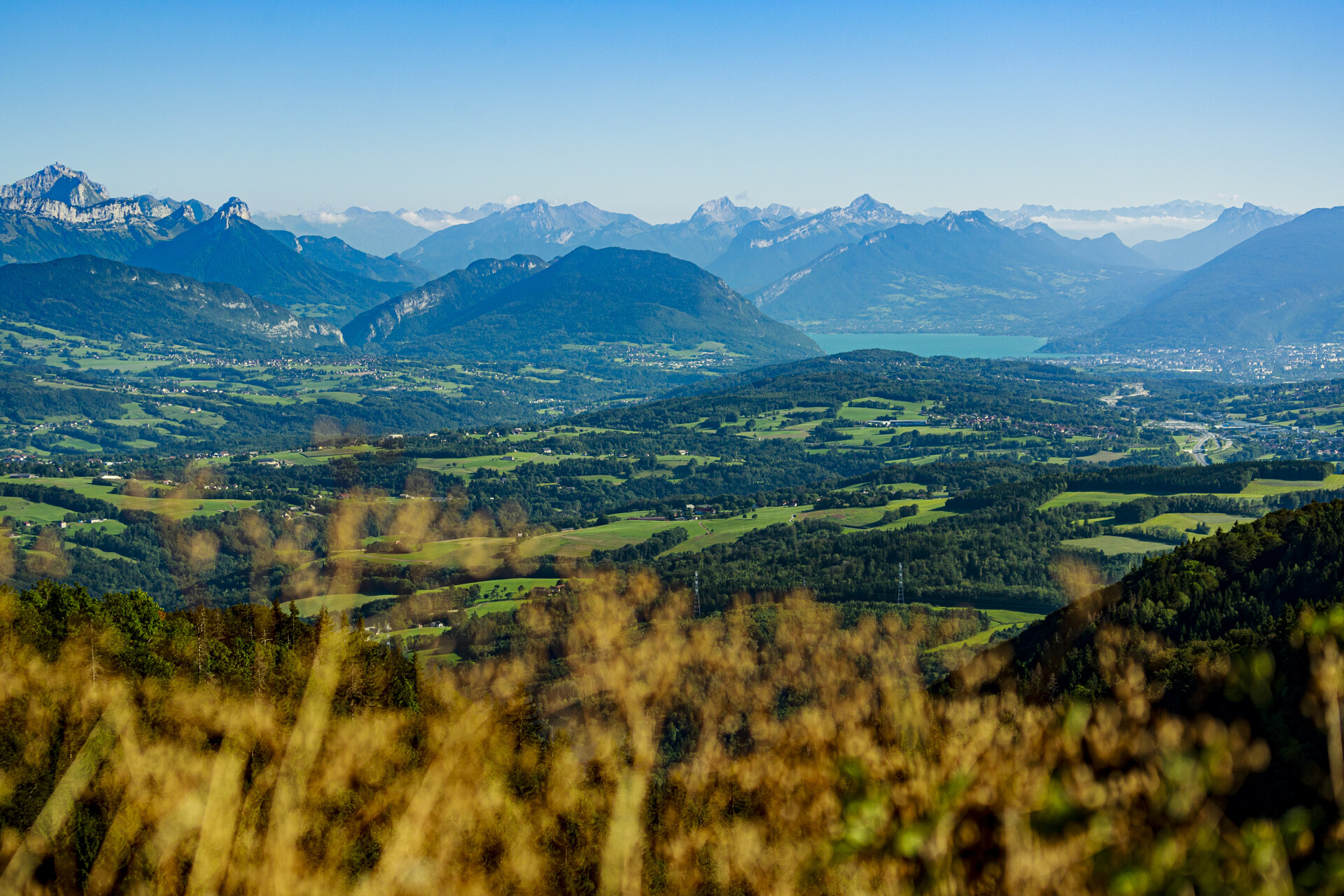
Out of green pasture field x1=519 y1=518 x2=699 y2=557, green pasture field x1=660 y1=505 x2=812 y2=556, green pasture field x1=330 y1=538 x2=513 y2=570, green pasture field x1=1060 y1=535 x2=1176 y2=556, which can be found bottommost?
green pasture field x1=330 y1=538 x2=513 y2=570

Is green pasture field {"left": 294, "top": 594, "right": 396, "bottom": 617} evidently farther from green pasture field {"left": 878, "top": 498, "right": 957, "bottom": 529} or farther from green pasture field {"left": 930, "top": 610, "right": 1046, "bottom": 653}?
green pasture field {"left": 878, "top": 498, "right": 957, "bottom": 529}

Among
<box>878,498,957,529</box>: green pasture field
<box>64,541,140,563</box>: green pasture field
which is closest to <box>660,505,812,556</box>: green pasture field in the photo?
<box>878,498,957,529</box>: green pasture field

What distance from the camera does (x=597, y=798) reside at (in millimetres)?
24875

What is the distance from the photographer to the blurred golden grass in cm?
693

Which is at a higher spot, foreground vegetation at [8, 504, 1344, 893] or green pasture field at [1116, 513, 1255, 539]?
foreground vegetation at [8, 504, 1344, 893]

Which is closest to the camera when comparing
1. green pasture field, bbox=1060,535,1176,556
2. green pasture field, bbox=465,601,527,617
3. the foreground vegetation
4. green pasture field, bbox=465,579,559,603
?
the foreground vegetation

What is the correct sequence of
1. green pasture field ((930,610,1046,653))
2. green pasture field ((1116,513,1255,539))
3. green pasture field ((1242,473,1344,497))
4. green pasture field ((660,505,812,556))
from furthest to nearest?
green pasture field ((660,505,812,556)) < green pasture field ((1242,473,1344,497)) < green pasture field ((1116,513,1255,539)) < green pasture field ((930,610,1046,653))

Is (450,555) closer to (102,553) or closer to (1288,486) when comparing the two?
(102,553)

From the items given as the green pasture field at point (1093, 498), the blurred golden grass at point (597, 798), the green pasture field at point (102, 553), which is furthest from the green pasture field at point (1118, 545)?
the green pasture field at point (102, 553)

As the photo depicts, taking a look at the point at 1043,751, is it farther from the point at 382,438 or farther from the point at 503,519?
the point at 382,438

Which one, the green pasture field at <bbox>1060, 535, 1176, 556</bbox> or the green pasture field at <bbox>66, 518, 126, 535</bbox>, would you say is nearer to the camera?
the green pasture field at <bbox>1060, 535, 1176, 556</bbox>

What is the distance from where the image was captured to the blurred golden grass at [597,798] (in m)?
6.93

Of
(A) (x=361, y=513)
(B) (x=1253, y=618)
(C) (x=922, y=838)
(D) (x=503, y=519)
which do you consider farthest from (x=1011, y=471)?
(C) (x=922, y=838)

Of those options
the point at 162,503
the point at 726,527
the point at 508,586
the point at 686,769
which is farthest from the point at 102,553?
the point at 686,769
